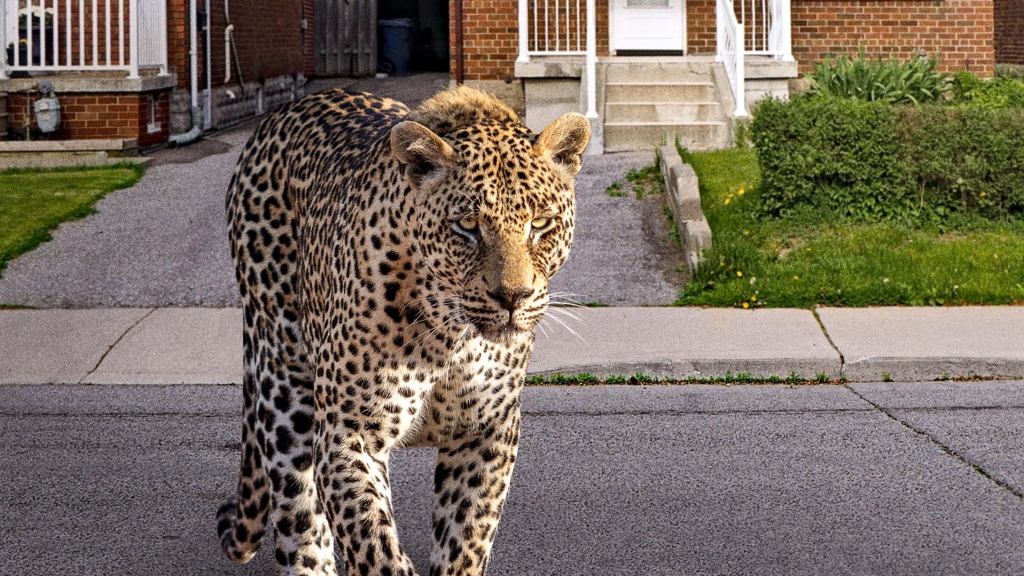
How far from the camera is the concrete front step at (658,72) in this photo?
1953 cm

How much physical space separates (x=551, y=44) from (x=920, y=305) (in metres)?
10.6

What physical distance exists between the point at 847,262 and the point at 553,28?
962cm

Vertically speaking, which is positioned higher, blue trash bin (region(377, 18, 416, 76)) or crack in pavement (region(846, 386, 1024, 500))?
blue trash bin (region(377, 18, 416, 76))

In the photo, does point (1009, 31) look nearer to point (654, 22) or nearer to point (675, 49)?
point (675, 49)

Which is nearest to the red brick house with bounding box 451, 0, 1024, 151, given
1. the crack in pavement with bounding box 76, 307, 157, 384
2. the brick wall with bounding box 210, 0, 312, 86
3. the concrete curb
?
the concrete curb

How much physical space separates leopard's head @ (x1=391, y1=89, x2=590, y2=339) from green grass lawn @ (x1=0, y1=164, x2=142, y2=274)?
9520 mm

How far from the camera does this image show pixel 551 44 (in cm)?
2094

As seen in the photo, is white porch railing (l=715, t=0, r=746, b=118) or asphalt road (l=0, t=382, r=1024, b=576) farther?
white porch railing (l=715, t=0, r=746, b=118)

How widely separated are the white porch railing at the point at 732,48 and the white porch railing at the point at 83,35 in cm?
774

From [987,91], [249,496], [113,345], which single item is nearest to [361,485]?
[249,496]

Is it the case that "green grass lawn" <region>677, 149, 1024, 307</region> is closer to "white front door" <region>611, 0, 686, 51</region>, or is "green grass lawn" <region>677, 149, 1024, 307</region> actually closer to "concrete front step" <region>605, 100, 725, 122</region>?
"concrete front step" <region>605, 100, 725, 122</region>

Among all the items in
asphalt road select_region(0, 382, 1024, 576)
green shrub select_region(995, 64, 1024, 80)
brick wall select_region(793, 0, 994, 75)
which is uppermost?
brick wall select_region(793, 0, 994, 75)

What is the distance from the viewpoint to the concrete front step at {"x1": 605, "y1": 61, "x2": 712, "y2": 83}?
769 inches

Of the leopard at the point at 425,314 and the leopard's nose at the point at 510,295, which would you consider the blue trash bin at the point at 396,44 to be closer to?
the leopard at the point at 425,314
